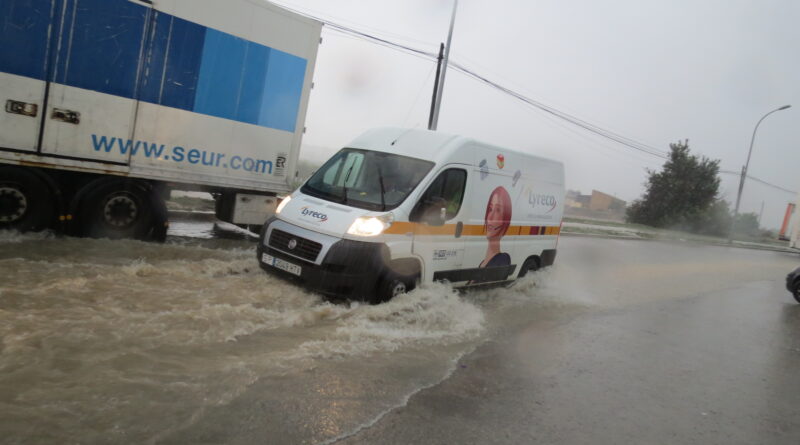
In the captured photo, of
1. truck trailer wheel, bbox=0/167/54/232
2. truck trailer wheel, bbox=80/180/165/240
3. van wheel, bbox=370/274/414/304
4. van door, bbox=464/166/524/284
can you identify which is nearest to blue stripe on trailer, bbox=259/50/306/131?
truck trailer wheel, bbox=80/180/165/240

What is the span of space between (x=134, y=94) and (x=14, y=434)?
548 centimetres

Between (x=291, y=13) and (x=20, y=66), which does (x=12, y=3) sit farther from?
(x=291, y=13)

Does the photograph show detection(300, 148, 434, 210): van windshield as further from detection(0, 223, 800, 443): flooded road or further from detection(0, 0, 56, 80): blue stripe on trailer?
detection(0, 0, 56, 80): blue stripe on trailer

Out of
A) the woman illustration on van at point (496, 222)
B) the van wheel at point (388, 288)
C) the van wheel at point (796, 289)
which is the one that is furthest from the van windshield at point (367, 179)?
the van wheel at point (796, 289)

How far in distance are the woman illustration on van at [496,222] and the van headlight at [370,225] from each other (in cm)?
198

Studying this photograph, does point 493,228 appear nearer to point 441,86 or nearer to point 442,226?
point 442,226

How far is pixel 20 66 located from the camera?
6465mm

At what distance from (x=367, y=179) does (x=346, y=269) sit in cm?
135

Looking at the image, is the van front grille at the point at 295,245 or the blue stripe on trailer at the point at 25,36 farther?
the blue stripe on trailer at the point at 25,36

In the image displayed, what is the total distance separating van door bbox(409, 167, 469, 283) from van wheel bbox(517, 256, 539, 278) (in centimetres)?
180

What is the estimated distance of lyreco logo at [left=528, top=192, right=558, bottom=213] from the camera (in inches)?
344

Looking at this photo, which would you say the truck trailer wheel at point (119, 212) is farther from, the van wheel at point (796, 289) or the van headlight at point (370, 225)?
the van wheel at point (796, 289)

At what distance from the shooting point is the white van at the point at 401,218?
19.9ft

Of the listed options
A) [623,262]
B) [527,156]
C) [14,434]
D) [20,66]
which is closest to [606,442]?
[14,434]
